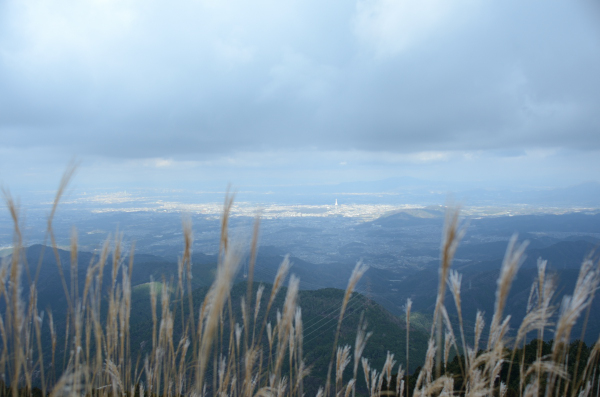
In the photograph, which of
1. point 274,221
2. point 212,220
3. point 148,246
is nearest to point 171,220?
point 212,220

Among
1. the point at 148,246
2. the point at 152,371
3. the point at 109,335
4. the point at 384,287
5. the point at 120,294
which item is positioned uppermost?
the point at 120,294

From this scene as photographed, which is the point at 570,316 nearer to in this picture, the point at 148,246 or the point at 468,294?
the point at 468,294

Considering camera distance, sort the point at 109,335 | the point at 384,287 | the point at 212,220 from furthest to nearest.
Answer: the point at 212,220
the point at 384,287
the point at 109,335

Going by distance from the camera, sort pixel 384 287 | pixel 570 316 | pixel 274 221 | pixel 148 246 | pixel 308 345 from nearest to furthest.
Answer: pixel 570 316 → pixel 308 345 → pixel 384 287 → pixel 148 246 → pixel 274 221

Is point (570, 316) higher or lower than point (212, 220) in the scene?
higher

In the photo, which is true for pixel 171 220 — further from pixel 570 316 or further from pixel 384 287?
pixel 570 316

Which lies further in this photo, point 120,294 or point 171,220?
point 171,220

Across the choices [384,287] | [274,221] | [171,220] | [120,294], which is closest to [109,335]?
[120,294]

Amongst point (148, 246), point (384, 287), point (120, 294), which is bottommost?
point (384, 287)

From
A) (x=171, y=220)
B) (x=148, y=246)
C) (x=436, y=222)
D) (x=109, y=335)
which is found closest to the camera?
(x=109, y=335)
